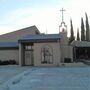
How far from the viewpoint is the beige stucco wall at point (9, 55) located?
161 feet

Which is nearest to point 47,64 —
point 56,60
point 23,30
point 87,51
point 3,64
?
point 56,60

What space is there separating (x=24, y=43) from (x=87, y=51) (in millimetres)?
20688

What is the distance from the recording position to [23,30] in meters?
56.0

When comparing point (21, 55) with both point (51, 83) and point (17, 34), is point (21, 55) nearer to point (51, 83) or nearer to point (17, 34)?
point (17, 34)

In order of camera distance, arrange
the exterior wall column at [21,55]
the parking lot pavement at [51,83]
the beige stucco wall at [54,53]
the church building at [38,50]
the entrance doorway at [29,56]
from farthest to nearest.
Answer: the entrance doorway at [29,56] → the exterior wall column at [21,55] → the church building at [38,50] → the beige stucco wall at [54,53] → the parking lot pavement at [51,83]

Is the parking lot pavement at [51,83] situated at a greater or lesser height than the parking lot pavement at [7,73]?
lesser

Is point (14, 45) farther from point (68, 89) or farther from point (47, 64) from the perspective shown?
point (68, 89)

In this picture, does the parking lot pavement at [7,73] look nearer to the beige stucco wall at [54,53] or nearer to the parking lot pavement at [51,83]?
the parking lot pavement at [51,83]

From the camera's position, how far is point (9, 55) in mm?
49281

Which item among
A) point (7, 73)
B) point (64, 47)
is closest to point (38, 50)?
point (64, 47)

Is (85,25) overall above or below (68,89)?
above

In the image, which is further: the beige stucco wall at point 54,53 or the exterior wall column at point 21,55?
the exterior wall column at point 21,55

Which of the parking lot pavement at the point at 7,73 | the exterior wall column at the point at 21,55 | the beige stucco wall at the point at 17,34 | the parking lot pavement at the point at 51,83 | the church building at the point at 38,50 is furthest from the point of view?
the beige stucco wall at the point at 17,34

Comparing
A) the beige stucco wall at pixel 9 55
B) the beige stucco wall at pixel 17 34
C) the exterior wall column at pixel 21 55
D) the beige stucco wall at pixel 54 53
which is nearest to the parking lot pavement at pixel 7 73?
the beige stucco wall at pixel 54 53
